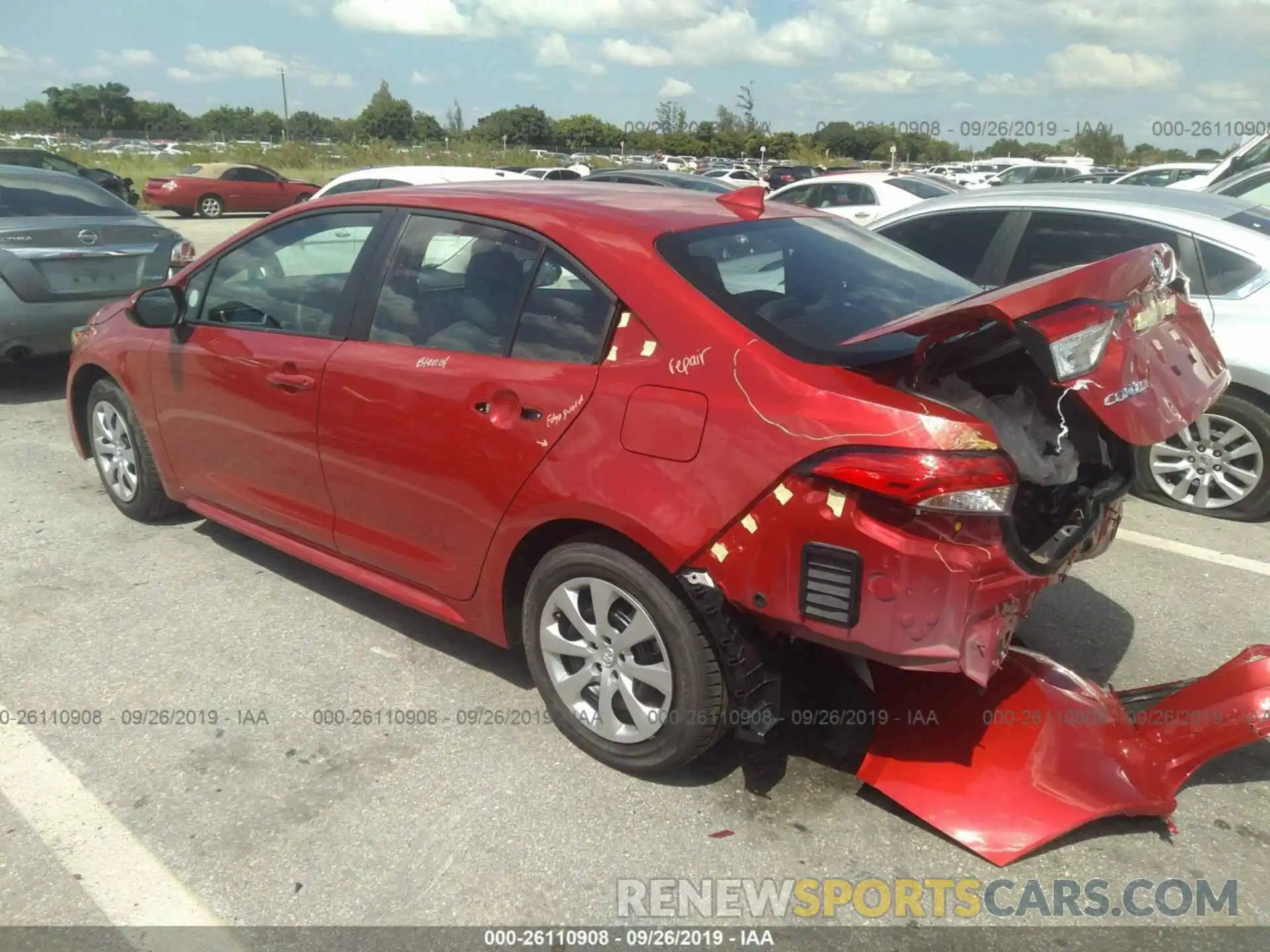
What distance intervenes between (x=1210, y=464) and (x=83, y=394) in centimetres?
585

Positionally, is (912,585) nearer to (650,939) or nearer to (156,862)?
(650,939)

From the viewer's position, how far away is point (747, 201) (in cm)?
346

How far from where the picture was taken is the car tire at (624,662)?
107 inches

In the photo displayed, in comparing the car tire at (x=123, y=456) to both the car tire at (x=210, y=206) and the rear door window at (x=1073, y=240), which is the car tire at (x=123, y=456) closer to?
the rear door window at (x=1073, y=240)

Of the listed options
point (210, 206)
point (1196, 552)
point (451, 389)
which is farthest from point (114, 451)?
point (210, 206)

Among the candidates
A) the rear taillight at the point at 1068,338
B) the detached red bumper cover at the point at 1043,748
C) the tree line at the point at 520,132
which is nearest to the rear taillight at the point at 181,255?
the detached red bumper cover at the point at 1043,748

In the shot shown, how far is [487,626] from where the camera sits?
3.29m

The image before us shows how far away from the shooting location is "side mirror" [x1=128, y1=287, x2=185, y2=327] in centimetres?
410

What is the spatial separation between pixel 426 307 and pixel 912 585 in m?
1.89

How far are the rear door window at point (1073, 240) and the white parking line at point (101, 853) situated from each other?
186 inches

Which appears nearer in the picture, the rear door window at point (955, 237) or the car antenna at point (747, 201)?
the car antenna at point (747, 201)

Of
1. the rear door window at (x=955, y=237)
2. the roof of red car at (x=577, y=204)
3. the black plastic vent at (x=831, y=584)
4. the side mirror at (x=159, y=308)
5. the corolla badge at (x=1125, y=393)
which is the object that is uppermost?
the roof of red car at (x=577, y=204)

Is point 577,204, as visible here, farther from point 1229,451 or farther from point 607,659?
point 1229,451

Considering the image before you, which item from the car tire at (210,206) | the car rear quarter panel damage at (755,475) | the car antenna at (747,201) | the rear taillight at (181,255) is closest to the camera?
the car rear quarter panel damage at (755,475)
